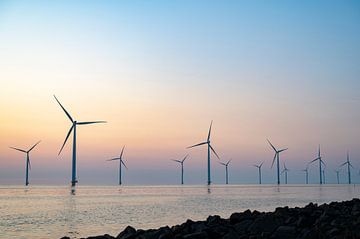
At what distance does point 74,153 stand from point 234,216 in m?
73.1

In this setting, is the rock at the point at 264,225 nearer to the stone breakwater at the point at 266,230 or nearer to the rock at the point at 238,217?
the stone breakwater at the point at 266,230

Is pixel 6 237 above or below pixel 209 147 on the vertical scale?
below

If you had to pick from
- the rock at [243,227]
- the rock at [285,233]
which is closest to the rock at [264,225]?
the rock at [243,227]

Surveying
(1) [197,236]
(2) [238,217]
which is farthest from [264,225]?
(2) [238,217]

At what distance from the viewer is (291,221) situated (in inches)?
632

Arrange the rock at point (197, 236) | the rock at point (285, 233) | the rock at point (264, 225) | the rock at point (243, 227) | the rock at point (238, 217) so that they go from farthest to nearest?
the rock at point (238, 217) → the rock at point (243, 227) → the rock at point (264, 225) → the rock at point (197, 236) → the rock at point (285, 233)

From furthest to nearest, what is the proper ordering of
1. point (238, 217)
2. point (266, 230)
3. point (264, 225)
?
1. point (238, 217)
2. point (264, 225)
3. point (266, 230)

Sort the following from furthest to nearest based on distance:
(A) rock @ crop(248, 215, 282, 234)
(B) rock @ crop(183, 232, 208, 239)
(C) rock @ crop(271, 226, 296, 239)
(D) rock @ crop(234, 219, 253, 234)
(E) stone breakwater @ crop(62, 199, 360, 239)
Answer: (D) rock @ crop(234, 219, 253, 234)
(A) rock @ crop(248, 215, 282, 234)
(B) rock @ crop(183, 232, 208, 239)
(C) rock @ crop(271, 226, 296, 239)
(E) stone breakwater @ crop(62, 199, 360, 239)

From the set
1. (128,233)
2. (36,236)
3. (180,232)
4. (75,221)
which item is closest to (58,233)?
(36,236)

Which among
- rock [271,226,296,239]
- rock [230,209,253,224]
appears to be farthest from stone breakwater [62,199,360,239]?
rock [230,209,253,224]

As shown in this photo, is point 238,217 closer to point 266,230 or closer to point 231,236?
point 266,230

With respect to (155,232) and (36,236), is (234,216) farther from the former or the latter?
(36,236)

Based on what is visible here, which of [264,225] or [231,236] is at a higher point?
[264,225]

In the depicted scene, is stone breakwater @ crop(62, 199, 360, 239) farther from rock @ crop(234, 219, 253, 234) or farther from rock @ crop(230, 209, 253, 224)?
rock @ crop(230, 209, 253, 224)
